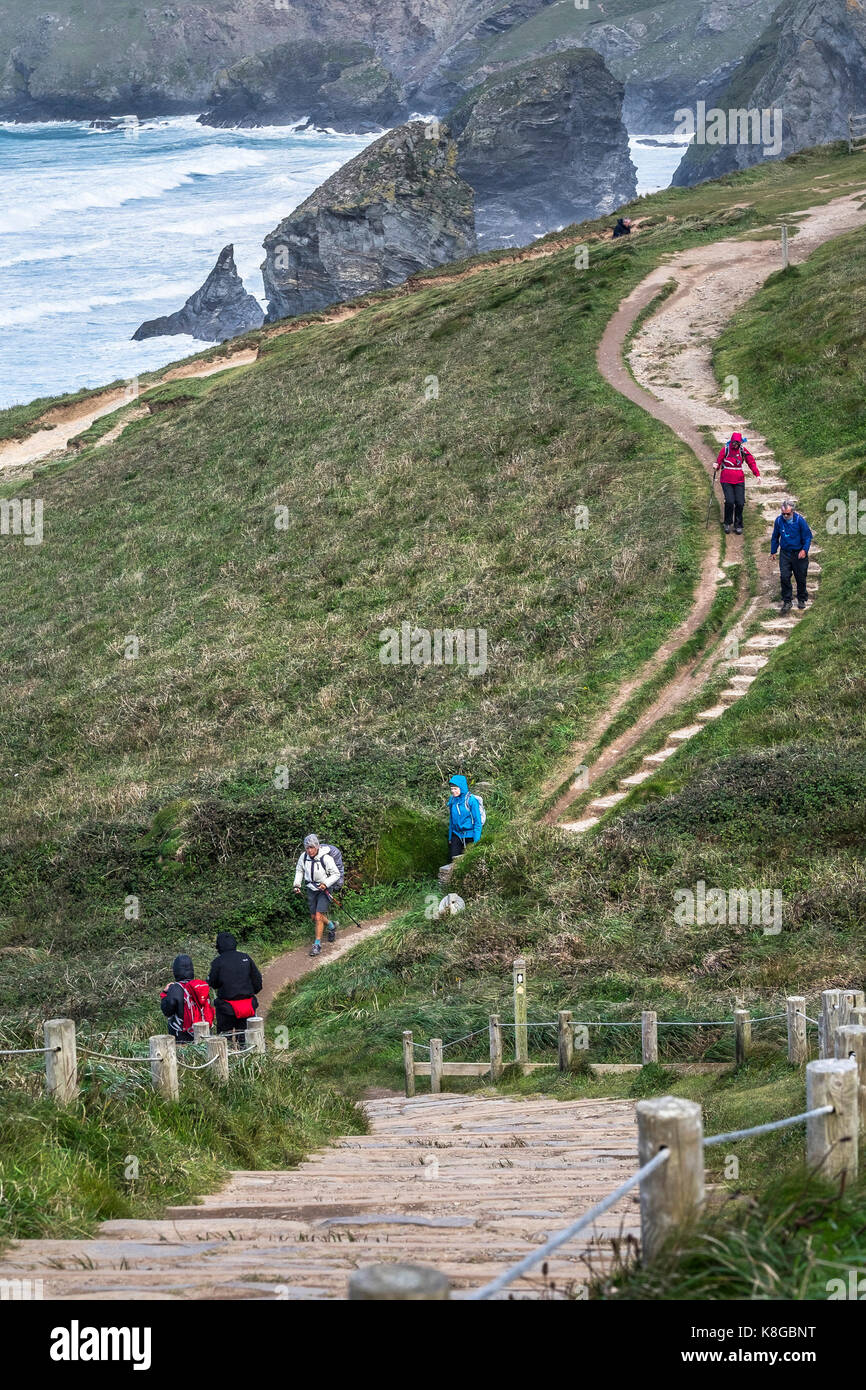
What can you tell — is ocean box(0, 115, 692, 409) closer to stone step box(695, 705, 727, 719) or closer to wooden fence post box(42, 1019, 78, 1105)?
stone step box(695, 705, 727, 719)

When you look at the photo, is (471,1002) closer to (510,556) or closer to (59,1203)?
(59,1203)

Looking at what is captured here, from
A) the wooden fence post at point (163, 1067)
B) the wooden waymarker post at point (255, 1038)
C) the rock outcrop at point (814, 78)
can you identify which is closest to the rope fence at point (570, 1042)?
the wooden waymarker post at point (255, 1038)

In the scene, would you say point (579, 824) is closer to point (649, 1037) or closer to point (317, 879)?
point (317, 879)

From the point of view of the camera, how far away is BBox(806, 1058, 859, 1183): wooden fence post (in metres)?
5.04

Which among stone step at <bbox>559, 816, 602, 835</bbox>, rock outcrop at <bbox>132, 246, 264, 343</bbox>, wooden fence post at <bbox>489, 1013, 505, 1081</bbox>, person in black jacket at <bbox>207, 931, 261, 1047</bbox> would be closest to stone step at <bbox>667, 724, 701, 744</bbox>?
stone step at <bbox>559, 816, 602, 835</bbox>

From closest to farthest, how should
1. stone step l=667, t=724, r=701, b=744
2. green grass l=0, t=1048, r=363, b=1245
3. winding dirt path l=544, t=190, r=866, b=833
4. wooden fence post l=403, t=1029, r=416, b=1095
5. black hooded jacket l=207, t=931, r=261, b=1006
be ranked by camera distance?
green grass l=0, t=1048, r=363, b=1245 → wooden fence post l=403, t=1029, r=416, b=1095 → black hooded jacket l=207, t=931, r=261, b=1006 → stone step l=667, t=724, r=701, b=744 → winding dirt path l=544, t=190, r=866, b=833

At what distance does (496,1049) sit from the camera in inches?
472

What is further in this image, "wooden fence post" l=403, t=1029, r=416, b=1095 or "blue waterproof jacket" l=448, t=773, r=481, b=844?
"blue waterproof jacket" l=448, t=773, r=481, b=844

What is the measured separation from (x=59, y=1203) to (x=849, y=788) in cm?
1143

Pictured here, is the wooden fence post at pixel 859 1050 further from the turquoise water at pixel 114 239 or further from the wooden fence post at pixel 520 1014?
the turquoise water at pixel 114 239

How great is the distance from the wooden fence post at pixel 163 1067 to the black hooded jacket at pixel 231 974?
4583 mm

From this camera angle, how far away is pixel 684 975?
13008 mm

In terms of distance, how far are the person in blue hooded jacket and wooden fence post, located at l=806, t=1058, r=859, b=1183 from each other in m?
13.0
